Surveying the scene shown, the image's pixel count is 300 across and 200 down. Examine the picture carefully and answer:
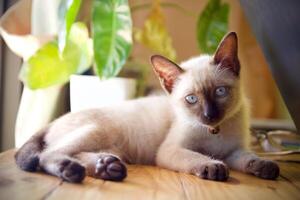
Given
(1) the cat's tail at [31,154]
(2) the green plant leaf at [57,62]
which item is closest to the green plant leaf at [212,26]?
(2) the green plant leaf at [57,62]

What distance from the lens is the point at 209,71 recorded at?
3.65ft

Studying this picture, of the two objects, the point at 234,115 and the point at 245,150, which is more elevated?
the point at 234,115

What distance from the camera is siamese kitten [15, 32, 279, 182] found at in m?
1.02

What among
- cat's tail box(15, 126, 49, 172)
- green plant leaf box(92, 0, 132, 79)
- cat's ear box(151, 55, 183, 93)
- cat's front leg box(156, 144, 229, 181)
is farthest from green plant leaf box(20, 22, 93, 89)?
cat's front leg box(156, 144, 229, 181)

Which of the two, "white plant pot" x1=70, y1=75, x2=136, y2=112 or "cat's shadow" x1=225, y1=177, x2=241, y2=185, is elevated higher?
"white plant pot" x1=70, y1=75, x2=136, y2=112

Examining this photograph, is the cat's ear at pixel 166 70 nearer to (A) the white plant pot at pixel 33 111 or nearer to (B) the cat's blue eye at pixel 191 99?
(B) the cat's blue eye at pixel 191 99

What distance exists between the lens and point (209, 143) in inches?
45.4

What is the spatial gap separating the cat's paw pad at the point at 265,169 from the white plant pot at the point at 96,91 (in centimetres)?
62

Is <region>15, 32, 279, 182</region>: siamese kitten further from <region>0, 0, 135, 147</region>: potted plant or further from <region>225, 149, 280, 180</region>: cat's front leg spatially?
<region>0, 0, 135, 147</region>: potted plant

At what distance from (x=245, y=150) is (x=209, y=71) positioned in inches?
10.8

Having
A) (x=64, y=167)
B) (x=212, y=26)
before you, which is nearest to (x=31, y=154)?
Result: (x=64, y=167)

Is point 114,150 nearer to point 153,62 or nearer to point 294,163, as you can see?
point 153,62

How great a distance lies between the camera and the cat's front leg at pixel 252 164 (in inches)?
41.2

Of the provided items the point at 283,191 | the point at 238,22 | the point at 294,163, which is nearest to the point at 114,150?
the point at 283,191
